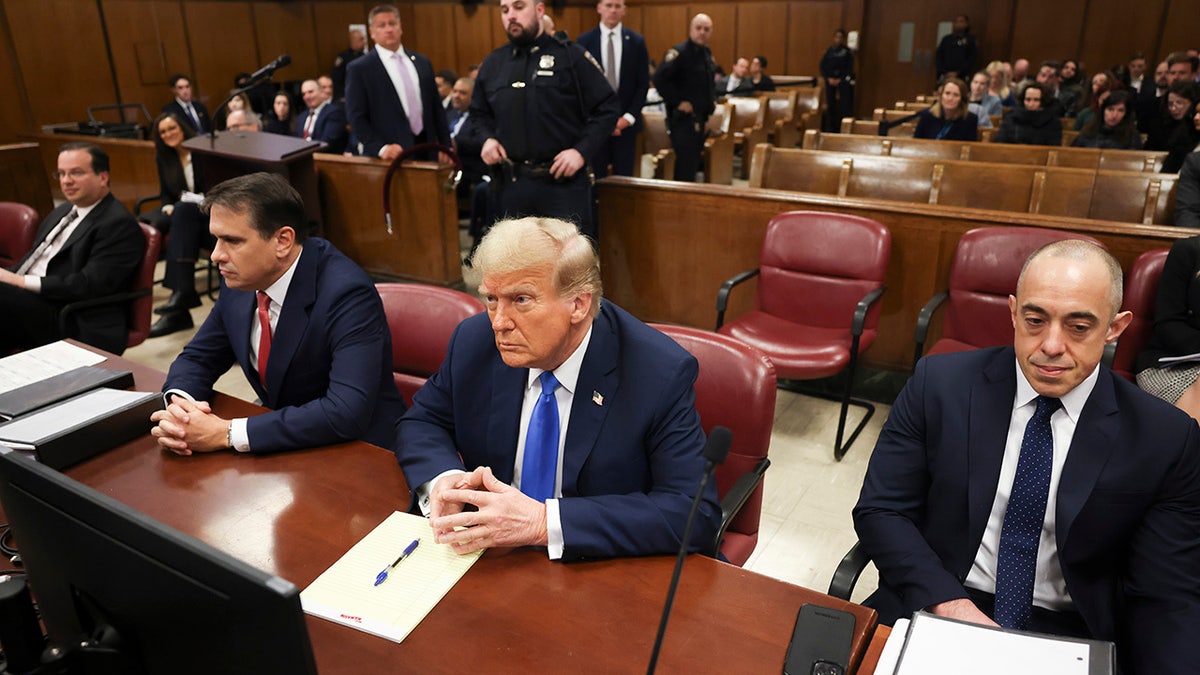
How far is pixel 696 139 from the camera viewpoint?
6.46 meters

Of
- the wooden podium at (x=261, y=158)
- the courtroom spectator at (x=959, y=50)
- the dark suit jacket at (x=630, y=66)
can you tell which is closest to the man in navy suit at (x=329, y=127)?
the wooden podium at (x=261, y=158)

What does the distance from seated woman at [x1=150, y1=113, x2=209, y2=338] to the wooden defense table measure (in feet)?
11.1

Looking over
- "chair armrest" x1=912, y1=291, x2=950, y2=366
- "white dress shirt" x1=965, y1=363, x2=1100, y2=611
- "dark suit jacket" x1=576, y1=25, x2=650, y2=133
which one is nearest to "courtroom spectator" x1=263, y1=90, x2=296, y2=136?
"dark suit jacket" x1=576, y1=25, x2=650, y2=133

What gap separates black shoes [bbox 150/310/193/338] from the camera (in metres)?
4.62

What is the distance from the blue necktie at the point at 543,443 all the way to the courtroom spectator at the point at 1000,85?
8.49 metres

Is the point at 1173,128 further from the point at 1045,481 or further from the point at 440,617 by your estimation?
the point at 440,617

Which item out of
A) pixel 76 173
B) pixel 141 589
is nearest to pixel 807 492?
pixel 141 589

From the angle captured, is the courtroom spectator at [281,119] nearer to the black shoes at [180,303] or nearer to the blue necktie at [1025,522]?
the black shoes at [180,303]

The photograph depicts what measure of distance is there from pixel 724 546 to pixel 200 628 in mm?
1261

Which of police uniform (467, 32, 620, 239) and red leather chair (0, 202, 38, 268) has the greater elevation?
police uniform (467, 32, 620, 239)

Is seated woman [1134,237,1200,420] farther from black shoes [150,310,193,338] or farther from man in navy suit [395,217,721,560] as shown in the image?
black shoes [150,310,193,338]

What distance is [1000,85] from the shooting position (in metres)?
8.92

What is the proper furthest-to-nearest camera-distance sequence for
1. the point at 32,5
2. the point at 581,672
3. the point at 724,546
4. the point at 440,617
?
the point at 32,5, the point at 724,546, the point at 440,617, the point at 581,672

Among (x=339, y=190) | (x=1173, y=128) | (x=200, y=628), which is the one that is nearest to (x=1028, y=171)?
(x=1173, y=128)
